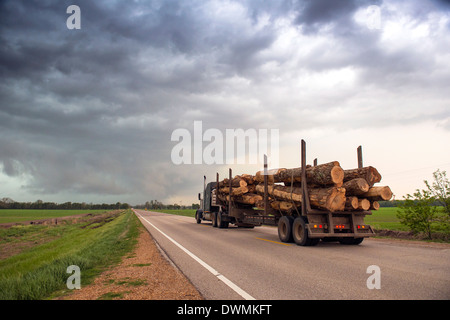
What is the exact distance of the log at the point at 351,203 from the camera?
11.0 metres

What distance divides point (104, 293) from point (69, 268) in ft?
8.94

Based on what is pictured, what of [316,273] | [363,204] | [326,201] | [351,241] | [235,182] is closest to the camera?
[316,273]

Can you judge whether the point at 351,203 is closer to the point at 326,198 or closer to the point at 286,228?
the point at 326,198

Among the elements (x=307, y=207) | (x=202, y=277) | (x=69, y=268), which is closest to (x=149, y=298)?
(x=202, y=277)

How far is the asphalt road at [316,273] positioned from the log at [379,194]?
72.2 inches

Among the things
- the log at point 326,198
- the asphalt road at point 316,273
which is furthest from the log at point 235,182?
the asphalt road at point 316,273

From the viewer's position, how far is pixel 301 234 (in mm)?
11461

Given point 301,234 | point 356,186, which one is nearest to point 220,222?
point 301,234

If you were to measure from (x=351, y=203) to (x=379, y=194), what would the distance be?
1033 millimetres

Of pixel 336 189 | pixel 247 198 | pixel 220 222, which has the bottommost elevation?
pixel 220 222

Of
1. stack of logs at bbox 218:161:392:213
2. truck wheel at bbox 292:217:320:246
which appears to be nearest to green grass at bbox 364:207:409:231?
stack of logs at bbox 218:161:392:213

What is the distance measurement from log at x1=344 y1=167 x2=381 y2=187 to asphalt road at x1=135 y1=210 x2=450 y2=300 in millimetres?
2489

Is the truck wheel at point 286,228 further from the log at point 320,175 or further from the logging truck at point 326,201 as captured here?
the log at point 320,175
